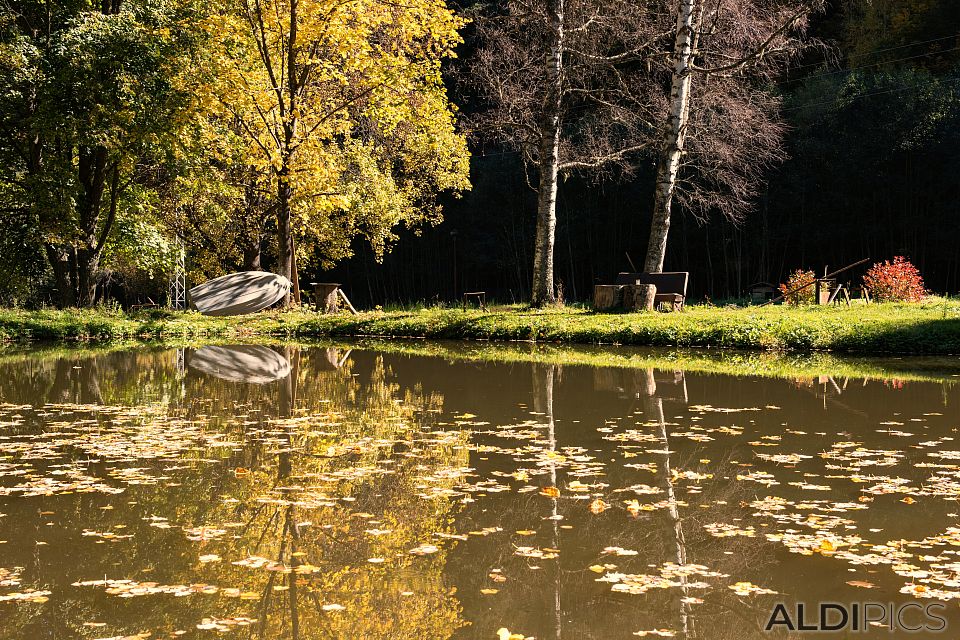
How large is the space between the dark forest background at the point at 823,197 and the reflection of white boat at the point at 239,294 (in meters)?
6.38

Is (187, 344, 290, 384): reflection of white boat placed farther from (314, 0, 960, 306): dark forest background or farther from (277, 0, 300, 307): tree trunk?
(314, 0, 960, 306): dark forest background

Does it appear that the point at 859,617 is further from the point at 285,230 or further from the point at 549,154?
the point at 285,230

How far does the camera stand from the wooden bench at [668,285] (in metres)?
17.0

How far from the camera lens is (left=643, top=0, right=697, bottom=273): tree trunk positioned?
16.4 meters

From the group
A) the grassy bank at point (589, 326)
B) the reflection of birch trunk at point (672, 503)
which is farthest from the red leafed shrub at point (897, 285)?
the reflection of birch trunk at point (672, 503)

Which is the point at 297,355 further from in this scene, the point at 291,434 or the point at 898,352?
the point at 898,352

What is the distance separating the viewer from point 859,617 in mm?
3188

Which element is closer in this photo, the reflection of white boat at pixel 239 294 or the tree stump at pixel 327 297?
the reflection of white boat at pixel 239 294

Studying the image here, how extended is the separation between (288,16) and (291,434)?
1478 cm

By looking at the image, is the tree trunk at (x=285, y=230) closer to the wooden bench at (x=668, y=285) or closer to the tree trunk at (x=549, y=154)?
the tree trunk at (x=549, y=154)

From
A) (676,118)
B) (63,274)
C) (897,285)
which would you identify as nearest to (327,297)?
(63,274)

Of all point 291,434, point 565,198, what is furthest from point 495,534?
point 565,198

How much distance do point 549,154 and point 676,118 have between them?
254cm

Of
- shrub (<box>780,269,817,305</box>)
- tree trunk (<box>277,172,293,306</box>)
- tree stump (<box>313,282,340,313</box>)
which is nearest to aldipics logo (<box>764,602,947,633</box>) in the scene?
shrub (<box>780,269,817,305</box>)
